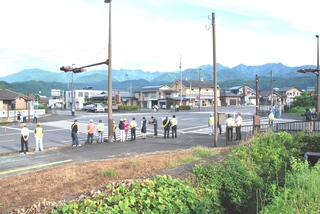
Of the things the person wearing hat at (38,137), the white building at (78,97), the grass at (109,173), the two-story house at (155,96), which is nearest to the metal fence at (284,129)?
the grass at (109,173)

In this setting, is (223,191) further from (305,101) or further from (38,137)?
(305,101)

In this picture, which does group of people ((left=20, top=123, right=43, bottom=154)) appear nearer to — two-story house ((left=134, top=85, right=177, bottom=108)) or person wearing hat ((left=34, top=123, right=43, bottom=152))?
person wearing hat ((left=34, top=123, right=43, bottom=152))

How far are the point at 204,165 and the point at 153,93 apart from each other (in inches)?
2883

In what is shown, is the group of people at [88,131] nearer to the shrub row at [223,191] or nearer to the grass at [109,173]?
the grass at [109,173]

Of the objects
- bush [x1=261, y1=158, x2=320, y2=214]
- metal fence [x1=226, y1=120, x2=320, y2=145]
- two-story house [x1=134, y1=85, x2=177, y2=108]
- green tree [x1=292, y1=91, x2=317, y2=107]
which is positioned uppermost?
two-story house [x1=134, y1=85, x2=177, y2=108]

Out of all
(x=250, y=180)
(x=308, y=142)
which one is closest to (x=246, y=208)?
(x=250, y=180)

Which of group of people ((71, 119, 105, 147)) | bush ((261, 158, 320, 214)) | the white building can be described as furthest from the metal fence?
the white building

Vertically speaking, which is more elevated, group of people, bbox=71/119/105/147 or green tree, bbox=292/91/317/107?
green tree, bbox=292/91/317/107

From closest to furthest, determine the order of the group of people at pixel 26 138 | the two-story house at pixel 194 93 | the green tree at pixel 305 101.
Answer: the group of people at pixel 26 138 → the green tree at pixel 305 101 → the two-story house at pixel 194 93

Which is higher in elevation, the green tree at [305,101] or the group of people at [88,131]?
the green tree at [305,101]

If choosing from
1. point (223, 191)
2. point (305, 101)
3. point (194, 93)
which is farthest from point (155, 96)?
point (223, 191)

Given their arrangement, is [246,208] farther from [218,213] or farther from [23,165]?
[23,165]

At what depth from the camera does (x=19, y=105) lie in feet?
174

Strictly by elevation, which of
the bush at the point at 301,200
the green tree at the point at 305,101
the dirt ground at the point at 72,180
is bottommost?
the dirt ground at the point at 72,180
